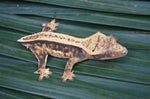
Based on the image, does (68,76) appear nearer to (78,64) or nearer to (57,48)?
(78,64)

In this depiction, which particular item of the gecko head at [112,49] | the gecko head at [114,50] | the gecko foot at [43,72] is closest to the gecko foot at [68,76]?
→ the gecko foot at [43,72]

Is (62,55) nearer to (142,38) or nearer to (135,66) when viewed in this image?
(135,66)

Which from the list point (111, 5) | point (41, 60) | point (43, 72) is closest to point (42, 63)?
point (41, 60)

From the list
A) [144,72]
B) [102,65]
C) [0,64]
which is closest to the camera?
[144,72]

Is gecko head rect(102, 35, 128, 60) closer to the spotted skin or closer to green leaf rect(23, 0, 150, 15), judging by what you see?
the spotted skin

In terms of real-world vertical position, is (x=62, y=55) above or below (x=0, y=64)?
above

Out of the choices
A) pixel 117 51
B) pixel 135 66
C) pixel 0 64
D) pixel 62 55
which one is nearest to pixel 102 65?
pixel 117 51

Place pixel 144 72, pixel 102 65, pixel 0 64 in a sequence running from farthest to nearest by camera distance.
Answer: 1. pixel 0 64
2. pixel 102 65
3. pixel 144 72
